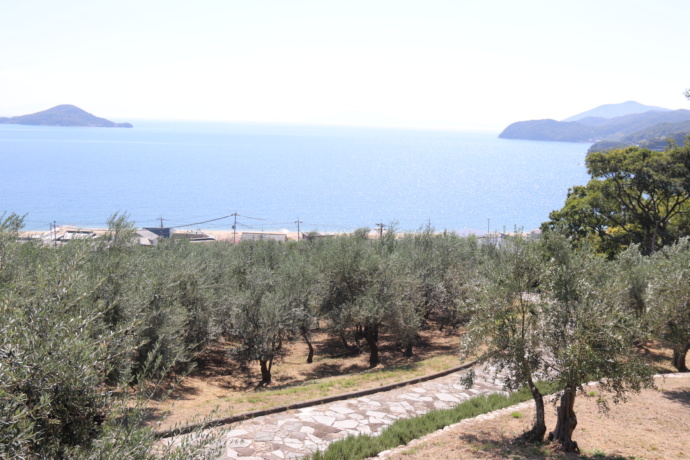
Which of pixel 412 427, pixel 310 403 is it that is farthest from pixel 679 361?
pixel 310 403

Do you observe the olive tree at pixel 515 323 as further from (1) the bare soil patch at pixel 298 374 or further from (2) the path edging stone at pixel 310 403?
(1) the bare soil patch at pixel 298 374

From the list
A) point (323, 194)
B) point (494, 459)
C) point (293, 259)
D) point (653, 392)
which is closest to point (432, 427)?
point (494, 459)

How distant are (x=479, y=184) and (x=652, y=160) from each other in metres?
139

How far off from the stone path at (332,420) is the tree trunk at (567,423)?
2.81 m

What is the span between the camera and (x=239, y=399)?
1364 centimetres

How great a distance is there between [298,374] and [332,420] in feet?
25.5

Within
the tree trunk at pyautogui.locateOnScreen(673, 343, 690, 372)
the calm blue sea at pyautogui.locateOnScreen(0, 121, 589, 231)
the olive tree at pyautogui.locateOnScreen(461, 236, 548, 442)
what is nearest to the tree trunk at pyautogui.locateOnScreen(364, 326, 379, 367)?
the olive tree at pyautogui.locateOnScreen(461, 236, 548, 442)

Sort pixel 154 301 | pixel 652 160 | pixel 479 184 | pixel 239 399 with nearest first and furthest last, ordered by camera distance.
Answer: pixel 239 399, pixel 154 301, pixel 652 160, pixel 479 184

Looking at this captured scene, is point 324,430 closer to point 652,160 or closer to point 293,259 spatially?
point 293,259

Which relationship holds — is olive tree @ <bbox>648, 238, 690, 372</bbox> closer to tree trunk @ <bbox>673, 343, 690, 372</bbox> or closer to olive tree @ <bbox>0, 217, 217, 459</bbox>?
tree trunk @ <bbox>673, 343, 690, 372</bbox>

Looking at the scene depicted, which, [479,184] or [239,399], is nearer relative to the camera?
[239,399]

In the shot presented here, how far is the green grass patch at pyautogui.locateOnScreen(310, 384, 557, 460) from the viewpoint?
9.77m

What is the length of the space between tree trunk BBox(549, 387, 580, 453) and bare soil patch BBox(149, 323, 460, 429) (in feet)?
19.4

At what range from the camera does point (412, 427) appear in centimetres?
1120
